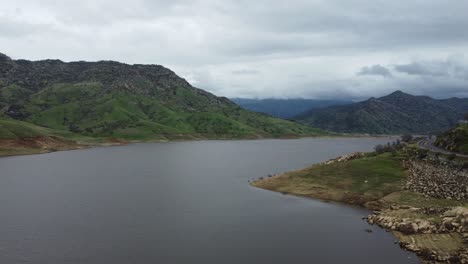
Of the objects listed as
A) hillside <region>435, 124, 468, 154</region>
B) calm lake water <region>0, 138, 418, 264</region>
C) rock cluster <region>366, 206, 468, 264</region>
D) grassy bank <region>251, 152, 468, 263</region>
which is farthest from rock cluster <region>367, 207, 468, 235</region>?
hillside <region>435, 124, 468, 154</region>

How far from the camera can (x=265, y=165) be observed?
179 metres

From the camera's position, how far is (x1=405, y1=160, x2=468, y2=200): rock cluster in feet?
312

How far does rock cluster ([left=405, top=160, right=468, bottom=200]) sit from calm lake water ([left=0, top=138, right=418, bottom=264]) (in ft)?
58.6

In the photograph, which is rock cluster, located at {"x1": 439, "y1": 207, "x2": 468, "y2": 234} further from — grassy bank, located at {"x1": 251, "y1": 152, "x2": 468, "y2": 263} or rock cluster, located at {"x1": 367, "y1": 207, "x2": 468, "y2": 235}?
grassy bank, located at {"x1": 251, "y1": 152, "x2": 468, "y2": 263}

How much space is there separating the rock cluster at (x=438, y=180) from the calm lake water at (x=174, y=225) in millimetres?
17862

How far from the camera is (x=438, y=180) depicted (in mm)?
108375

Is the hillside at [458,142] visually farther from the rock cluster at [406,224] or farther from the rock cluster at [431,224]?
the rock cluster at [431,224]

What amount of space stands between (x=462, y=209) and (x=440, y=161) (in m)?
69.9

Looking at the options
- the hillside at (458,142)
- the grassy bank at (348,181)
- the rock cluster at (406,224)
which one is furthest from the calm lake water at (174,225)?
the hillside at (458,142)

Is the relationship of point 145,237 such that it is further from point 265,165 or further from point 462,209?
point 265,165

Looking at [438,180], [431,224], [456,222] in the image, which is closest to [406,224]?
[431,224]

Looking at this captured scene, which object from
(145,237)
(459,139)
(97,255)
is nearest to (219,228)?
(145,237)

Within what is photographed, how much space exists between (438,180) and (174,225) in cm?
6794

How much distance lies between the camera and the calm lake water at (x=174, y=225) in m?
62.7
